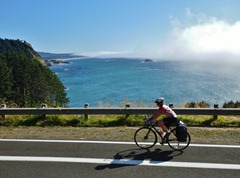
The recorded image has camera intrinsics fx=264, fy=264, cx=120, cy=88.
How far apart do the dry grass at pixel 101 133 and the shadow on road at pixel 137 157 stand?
1197 mm

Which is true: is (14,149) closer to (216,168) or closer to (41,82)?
(216,168)

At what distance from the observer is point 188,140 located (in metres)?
7.85

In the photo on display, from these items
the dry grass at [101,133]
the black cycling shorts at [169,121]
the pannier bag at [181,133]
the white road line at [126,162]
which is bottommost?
Result: the white road line at [126,162]

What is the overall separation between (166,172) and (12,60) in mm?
72080

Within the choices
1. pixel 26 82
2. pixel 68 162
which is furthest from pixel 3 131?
pixel 26 82

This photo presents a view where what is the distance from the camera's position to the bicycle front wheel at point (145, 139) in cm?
805

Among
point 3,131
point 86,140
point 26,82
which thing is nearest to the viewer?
point 86,140

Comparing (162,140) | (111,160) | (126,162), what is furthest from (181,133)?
(111,160)

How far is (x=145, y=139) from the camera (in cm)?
845

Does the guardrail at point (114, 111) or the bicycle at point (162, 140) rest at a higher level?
the guardrail at point (114, 111)

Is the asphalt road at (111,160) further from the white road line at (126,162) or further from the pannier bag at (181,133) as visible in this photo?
the pannier bag at (181,133)

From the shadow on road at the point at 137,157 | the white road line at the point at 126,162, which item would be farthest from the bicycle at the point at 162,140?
the white road line at the point at 126,162

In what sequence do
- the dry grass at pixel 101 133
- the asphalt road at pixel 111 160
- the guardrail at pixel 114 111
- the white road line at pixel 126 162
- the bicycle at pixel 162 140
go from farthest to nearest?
the guardrail at pixel 114 111
the dry grass at pixel 101 133
the bicycle at pixel 162 140
the white road line at pixel 126 162
the asphalt road at pixel 111 160

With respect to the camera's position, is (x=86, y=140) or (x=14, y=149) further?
(x=86, y=140)
